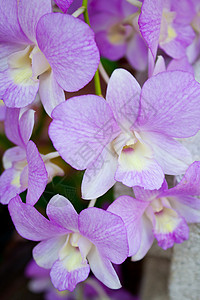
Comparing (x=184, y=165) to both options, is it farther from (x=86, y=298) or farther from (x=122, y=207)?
(x=86, y=298)

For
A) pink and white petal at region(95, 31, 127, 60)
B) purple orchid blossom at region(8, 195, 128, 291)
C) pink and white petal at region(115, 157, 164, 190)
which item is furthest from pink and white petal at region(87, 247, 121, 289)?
pink and white petal at region(95, 31, 127, 60)

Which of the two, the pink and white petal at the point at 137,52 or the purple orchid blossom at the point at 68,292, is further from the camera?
the purple orchid blossom at the point at 68,292

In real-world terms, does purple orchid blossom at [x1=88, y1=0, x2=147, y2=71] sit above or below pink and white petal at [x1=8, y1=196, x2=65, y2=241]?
above

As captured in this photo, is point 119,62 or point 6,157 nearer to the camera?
point 6,157

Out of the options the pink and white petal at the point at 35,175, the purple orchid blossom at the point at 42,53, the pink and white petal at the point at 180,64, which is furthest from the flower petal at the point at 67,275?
the pink and white petal at the point at 180,64

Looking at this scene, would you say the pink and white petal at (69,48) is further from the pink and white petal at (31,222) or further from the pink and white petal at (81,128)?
the pink and white petal at (31,222)

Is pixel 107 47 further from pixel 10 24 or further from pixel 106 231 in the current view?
pixel 106 231

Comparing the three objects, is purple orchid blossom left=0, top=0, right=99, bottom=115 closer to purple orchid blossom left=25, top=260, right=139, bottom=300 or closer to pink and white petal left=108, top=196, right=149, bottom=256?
pink and white petal left=108, top=196, right=149, bottom=256

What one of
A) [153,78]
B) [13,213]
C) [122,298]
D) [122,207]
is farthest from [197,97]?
[122,298]
